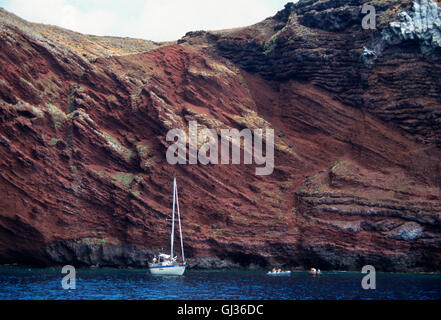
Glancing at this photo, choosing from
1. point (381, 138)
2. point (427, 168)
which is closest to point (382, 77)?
point (381, 138)

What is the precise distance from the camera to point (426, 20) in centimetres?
6612

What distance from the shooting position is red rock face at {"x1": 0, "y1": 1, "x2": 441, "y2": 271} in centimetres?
5562

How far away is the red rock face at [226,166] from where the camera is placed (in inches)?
2190

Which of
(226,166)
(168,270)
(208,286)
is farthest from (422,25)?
(208,286)

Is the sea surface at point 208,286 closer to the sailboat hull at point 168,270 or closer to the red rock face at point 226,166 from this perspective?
the sailboat hull at point 168,270

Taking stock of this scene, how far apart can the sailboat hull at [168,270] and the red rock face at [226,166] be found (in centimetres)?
442

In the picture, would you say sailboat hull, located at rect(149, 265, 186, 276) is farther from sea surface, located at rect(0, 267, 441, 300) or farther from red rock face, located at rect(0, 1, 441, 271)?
red rock face, located at rect(0, 1, 441, 271)

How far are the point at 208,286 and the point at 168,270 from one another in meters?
12.3

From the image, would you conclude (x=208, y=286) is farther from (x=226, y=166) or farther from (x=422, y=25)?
(x=422, y=25)

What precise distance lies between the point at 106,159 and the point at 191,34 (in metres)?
34.4

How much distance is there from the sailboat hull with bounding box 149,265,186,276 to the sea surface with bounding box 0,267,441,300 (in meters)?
0.83

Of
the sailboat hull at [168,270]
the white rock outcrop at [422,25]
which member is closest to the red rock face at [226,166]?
the white rock outcrop at [422,25]

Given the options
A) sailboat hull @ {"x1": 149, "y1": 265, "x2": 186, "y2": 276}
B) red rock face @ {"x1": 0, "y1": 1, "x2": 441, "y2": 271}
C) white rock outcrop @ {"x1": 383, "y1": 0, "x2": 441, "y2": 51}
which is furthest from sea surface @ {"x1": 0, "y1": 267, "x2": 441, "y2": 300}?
white rock outcrop @ {"x1": 383, "y1": 0, "x2": 441, "y2": 51}
